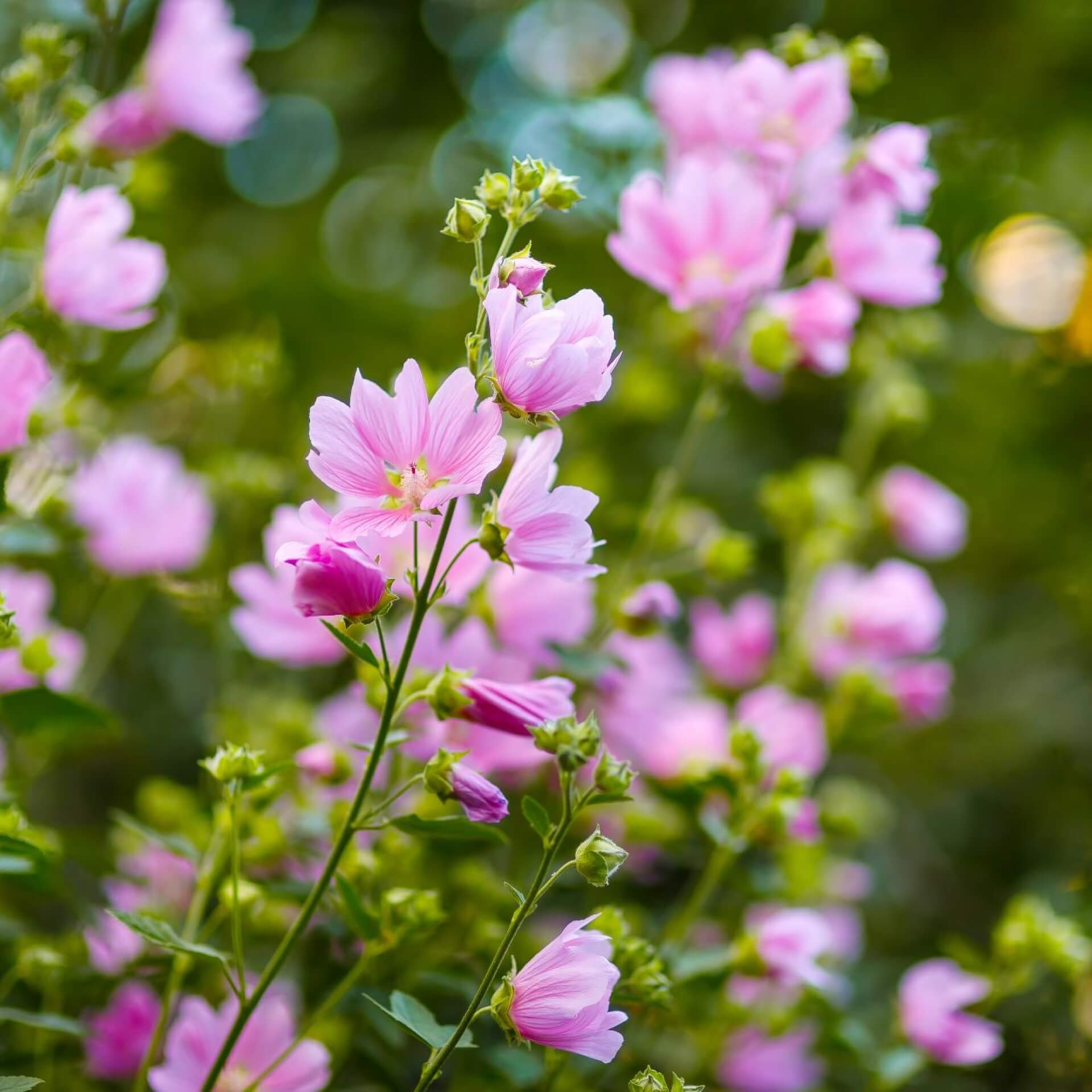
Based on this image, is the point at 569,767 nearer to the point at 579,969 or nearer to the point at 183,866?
the point at 579,969

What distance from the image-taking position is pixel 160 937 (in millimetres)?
488

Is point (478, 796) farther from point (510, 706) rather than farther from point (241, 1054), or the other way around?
point (241, 1054)

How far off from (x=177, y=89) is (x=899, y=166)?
1.77ft

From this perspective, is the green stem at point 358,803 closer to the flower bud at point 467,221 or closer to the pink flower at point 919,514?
the flower bud at point 467,221

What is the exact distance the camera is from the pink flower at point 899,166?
707 mm

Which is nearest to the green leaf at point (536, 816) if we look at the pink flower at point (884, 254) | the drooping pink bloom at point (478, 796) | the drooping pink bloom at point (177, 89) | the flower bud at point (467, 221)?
the drooping pink bloom at point (478, 796)

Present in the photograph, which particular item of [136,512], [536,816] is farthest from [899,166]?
[136,512]

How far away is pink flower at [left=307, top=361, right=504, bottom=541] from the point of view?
470 millimetres

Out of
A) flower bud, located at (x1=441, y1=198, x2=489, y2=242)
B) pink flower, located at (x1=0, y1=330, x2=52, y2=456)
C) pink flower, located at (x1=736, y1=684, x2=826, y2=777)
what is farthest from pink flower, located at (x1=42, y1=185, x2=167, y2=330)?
pink flower, located at (x1=736, y1=684, x2=826, y2=777)

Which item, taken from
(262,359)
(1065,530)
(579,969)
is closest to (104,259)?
(262,359)

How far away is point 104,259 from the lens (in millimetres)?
681

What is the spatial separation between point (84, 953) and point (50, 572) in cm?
36

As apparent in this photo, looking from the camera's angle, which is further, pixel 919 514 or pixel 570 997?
pixel 919 514

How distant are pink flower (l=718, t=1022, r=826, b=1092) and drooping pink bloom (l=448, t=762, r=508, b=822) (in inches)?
19.1
